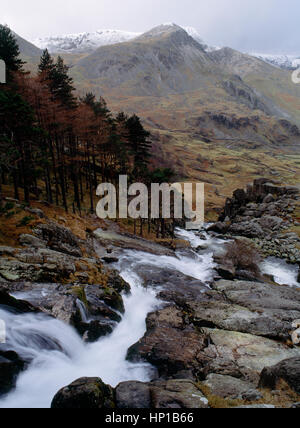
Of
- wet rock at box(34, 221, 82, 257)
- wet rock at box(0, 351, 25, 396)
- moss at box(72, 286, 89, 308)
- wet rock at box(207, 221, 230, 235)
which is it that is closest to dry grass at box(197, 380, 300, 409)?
wet rock at box(0, 351, 25, 396)

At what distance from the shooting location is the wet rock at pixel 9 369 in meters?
8.38

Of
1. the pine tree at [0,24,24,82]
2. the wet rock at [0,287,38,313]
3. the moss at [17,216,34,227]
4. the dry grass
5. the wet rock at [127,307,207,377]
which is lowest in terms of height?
the wet rock at [127,307,207,377]

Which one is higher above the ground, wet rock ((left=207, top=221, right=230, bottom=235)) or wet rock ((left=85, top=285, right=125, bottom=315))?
wet rock ((left=85, top=285, right=125, bottom=315))

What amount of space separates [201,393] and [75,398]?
3.99 metres

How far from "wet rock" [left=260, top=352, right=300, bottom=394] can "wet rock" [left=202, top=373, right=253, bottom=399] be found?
657 millimetres

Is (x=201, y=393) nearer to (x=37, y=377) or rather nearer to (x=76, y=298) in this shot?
(x=37, y=377)

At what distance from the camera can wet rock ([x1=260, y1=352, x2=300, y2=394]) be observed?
8438mm

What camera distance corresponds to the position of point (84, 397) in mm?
7164

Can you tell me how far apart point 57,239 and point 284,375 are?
1624cm

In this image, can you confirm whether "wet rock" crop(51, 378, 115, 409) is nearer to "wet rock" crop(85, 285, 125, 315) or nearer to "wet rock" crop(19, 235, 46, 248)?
"wet rock" crop(85, 285, 125, 315)

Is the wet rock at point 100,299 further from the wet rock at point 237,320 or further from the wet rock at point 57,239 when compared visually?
the wet rock at point 237,320

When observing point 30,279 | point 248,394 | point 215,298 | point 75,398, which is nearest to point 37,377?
point 75,398

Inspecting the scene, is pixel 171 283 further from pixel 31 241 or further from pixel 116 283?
pixel 31 241

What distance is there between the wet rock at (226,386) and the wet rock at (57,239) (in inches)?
498
